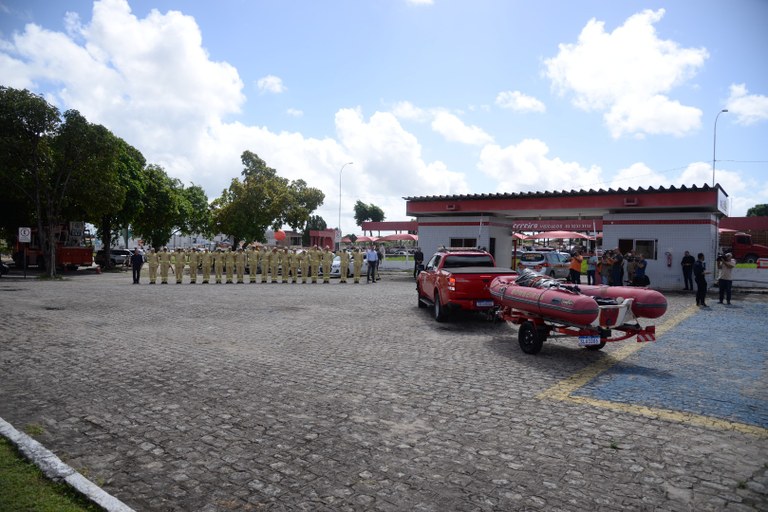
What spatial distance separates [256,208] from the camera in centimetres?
4044

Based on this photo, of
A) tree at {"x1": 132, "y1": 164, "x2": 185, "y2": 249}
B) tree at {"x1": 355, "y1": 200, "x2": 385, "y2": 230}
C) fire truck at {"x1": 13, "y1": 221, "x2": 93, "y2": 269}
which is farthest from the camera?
tree at {"x1": 355, "y1": 200, "x2": 385, "y2": 230}

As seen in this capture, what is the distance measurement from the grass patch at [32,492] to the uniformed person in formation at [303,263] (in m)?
20.0

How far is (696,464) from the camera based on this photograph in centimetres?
422

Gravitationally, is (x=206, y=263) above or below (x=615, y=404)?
above

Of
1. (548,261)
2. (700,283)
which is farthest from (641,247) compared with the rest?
(700,283)

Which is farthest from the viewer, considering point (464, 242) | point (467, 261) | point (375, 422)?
point (464, 242)

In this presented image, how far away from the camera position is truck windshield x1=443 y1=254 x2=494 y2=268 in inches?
508

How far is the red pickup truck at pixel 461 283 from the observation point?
1123 centimetres

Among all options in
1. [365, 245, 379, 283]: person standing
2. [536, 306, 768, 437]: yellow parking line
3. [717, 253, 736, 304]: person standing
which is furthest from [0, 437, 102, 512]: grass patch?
[365, 245, 379, 283]: person standing

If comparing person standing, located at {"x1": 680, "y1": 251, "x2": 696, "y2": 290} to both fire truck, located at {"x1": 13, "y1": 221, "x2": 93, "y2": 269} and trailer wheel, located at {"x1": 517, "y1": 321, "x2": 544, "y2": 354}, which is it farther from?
fire truck, located at {"x1": 13, "y1": 221, "x2": 93, "y2": 269}

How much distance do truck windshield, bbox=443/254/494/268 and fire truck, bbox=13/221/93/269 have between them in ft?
88.0

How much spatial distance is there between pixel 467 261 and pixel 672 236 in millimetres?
13560

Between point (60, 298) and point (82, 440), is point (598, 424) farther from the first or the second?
point (60, 298)

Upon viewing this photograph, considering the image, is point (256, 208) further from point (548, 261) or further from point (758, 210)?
point (758, 210)
